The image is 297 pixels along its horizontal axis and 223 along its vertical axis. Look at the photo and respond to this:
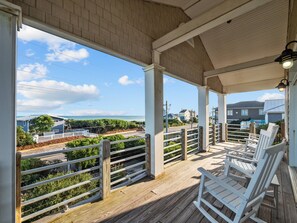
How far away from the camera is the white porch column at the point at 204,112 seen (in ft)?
17.4

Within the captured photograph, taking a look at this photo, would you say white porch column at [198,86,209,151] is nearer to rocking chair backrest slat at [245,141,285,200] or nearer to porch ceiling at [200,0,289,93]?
porch ceiling at [200,0,289,93]

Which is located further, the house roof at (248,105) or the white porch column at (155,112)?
the house roof at (248,105)

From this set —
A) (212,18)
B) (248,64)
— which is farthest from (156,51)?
(248,64)

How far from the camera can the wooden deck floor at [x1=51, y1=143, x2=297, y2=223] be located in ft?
6.35

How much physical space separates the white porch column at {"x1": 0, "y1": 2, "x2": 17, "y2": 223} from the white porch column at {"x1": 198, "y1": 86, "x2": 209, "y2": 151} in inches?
199

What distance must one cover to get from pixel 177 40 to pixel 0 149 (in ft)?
10.0

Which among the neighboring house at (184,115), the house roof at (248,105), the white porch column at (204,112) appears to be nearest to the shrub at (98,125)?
the white porch column at (204,112)

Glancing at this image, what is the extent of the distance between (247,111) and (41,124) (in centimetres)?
2461

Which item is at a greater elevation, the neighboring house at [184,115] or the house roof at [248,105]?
the house roof at [248,105]

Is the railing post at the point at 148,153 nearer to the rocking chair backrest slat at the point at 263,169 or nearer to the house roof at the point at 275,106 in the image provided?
the rocking chair backrest slat at the point at 263,169

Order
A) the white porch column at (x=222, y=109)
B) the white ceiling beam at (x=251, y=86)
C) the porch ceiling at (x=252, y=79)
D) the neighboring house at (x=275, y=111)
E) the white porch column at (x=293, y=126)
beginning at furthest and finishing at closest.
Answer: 1. the neighboring house at (x=275, y=111)
2. the white porch column at (x=222, y=109)
3. the white ceiling beam at (x=251, y=86)
4. the porch ceiling at (x=252, y=79)
5. the white porch column at (x=293, y=126)

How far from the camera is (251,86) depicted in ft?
23.6

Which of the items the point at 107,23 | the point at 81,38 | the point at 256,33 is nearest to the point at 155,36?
the point at 107,23

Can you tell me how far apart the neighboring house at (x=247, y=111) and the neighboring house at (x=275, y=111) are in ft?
8.33
